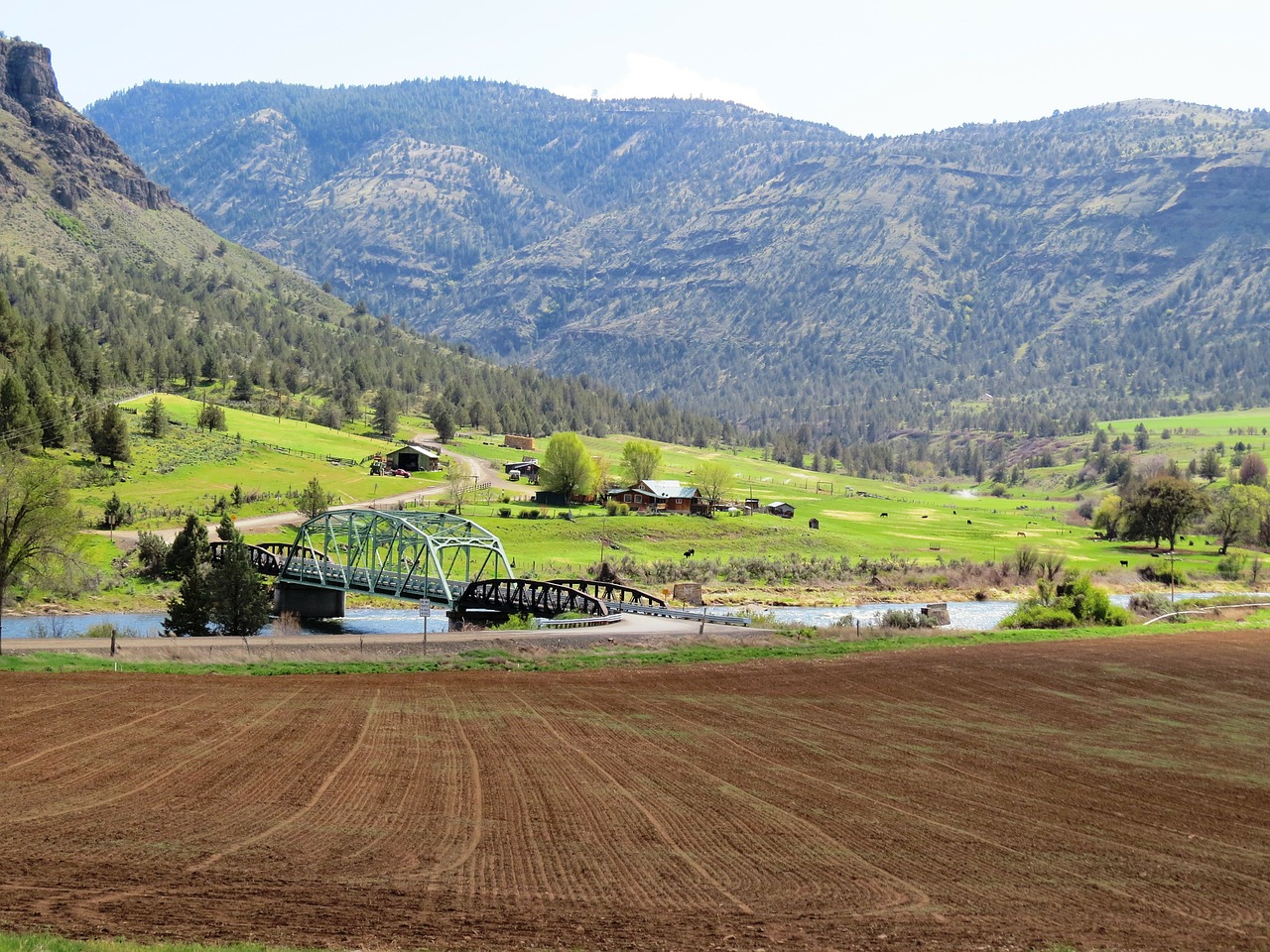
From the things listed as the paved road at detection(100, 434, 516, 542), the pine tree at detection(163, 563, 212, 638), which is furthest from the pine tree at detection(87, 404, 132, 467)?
the pine tree at detection(163, 563, 212, 638)

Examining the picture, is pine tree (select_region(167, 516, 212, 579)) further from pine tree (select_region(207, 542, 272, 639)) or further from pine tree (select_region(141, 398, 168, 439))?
pine tree (select_region(141, 398, 168, 439))

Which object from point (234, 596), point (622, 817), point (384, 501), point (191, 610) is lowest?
point (622, 817)

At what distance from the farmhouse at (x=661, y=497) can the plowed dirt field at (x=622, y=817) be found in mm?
97503

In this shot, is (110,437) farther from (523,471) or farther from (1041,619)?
(1041,619)

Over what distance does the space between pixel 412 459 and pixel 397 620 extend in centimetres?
7140

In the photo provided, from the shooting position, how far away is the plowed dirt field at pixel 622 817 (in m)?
17.1

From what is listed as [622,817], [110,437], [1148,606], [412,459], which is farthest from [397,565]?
[412,459]

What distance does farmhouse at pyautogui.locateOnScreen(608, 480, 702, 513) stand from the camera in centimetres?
13738

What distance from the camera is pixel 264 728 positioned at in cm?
3050

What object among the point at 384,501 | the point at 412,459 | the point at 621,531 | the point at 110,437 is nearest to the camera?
the point at 110,437

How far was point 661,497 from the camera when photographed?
451 ft

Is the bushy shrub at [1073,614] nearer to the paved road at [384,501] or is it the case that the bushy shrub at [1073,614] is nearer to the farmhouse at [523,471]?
the paved road at [384,501]

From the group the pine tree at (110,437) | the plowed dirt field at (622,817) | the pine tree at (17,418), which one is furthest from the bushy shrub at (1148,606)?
the pine tree at (110,437)

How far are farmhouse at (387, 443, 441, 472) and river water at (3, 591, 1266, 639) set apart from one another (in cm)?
6224
